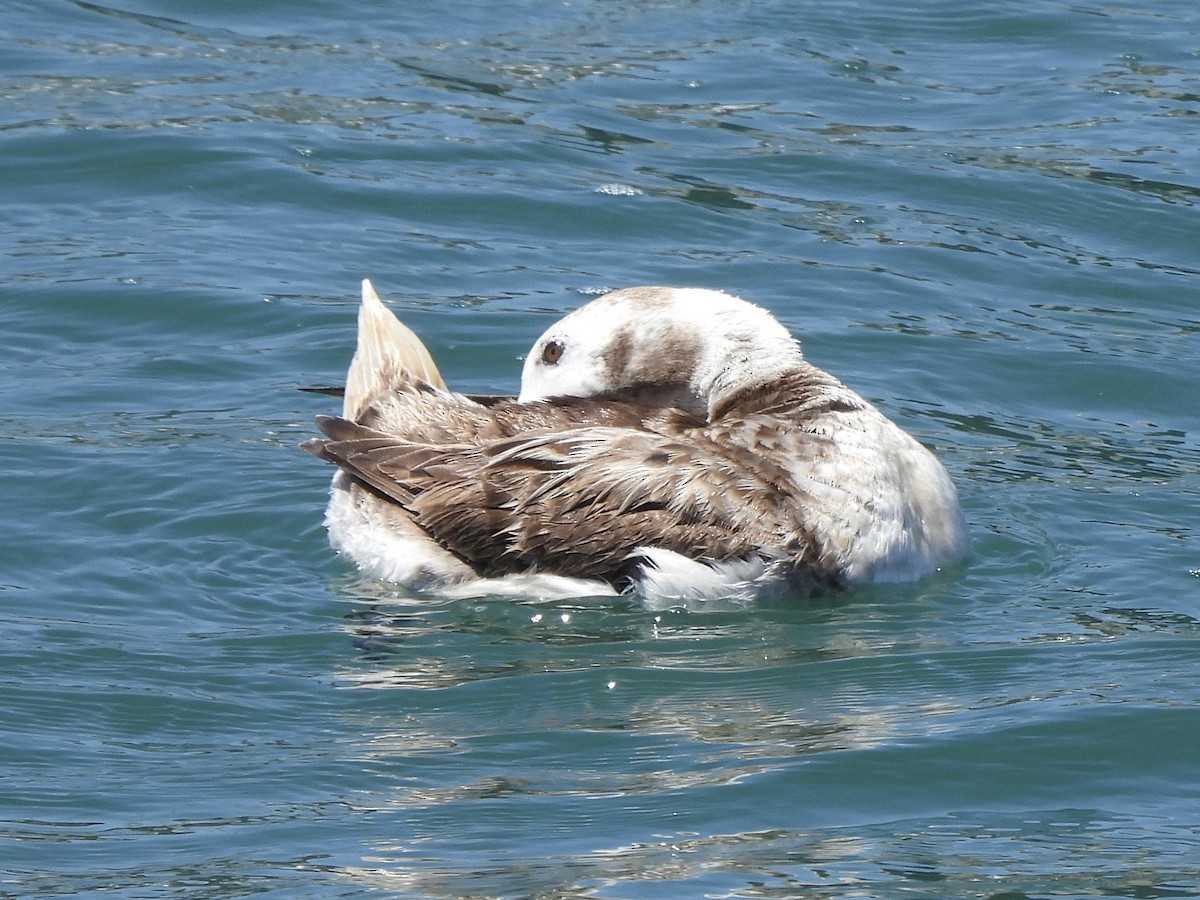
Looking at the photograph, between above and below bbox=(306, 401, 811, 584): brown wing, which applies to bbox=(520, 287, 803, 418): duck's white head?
above

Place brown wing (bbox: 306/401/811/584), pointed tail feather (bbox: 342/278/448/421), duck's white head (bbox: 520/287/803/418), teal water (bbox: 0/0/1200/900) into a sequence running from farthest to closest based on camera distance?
pointed tail feather (bbox: 342/278/448/421), duck's white head (bbox: 520/287/803/418), brown wing (bbox: 306/401/811/584), teal water (bbox: 0/0/1200/900)

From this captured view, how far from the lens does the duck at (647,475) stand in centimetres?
714

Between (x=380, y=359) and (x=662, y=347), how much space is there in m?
1.19

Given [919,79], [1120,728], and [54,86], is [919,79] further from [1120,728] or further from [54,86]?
[1120,728]

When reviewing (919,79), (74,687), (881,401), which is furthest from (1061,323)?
(74,687)

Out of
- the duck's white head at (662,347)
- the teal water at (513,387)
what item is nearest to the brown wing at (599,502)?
the teal water at (513,387)

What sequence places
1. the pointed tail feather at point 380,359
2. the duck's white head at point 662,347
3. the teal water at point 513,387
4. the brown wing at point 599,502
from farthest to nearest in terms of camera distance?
the pointed tail feather at point 380,359
the duck's white head at point 662,347
the brown wing at point 599,502
the teal water at point 513,387

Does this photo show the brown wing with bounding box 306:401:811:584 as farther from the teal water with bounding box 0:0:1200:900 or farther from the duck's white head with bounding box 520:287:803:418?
the duck's white head with bounding box 520:287:803:418

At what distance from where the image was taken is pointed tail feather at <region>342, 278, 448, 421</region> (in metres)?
8.22

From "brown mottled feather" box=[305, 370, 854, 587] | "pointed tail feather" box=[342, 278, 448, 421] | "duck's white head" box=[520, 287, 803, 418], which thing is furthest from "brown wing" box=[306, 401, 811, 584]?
"pointed tail feather" box=[342, 278, 448, 421]

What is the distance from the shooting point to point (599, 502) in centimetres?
717

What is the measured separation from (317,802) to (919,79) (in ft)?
30.5

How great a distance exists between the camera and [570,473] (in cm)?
721

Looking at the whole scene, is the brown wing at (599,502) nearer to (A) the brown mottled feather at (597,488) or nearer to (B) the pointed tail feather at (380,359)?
(A) the brown mottled feather at (597,488)
